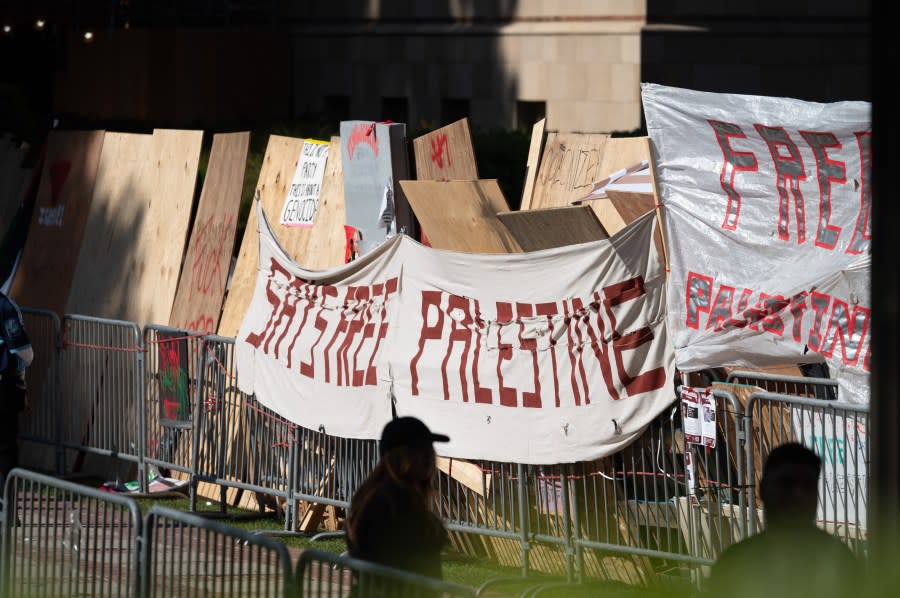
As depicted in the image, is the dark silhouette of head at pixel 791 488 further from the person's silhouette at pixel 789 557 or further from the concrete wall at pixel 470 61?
the concrete wall at pixel 470 61

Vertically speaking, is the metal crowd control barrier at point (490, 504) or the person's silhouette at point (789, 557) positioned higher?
the person's silhouette at point (789, 557)

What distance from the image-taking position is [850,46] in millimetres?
25672

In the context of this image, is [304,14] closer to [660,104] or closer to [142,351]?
[142,351]

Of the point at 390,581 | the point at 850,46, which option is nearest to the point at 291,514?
the point at 390,581

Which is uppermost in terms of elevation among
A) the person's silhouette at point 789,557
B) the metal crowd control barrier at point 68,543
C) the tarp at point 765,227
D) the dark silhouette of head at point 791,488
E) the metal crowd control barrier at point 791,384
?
the tarp at point 765,227

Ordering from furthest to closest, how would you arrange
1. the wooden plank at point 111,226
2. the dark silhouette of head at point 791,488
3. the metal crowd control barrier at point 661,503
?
the wooden plank at point 111,226, the metal crowd control barrier at point 661,503, the dark silhouette of head at point 791,488

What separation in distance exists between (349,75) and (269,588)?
2515cm

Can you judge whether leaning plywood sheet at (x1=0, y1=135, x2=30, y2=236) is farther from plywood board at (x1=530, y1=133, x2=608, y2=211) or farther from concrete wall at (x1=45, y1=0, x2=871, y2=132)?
concrete wall at (x1=45, y1=0, x2=871, y2=132)

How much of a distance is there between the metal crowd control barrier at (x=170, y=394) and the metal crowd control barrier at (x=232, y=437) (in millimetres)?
119


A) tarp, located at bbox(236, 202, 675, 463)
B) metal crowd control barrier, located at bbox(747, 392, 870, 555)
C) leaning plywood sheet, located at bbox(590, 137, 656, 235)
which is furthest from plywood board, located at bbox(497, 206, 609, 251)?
metal crowd control barrier, located at bbox(747, 392, 870, 555)

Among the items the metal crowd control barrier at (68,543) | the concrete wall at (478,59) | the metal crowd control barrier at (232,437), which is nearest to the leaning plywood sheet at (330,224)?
the metal crowd control barrier at (232,437)

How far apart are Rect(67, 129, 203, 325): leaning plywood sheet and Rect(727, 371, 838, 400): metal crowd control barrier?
→ 5.83 meters

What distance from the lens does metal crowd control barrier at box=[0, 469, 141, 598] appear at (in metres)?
6.75

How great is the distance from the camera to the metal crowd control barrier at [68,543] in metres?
6.75
